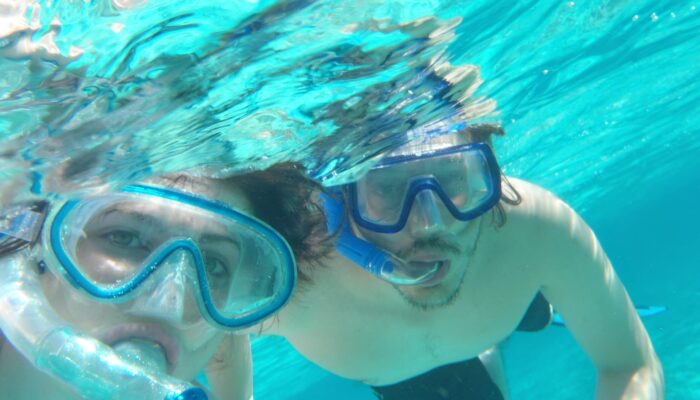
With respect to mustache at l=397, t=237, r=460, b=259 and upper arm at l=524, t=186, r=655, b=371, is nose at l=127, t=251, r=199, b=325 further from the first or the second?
upper arm at l=524, t=186, r=655, b=371

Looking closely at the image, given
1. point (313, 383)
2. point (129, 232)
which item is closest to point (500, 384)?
point (129, 232)

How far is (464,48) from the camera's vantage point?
5.67 meters

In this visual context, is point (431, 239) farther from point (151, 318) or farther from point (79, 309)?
point (79, 309)

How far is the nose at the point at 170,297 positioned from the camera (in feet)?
10.1

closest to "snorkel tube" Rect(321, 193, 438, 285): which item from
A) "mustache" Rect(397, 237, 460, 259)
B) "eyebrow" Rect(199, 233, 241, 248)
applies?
"mustache" Rect(397, 237, 460, 259)

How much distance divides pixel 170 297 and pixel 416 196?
2449mm

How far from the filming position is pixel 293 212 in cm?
501

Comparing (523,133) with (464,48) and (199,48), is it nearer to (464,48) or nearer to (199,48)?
(464,48)

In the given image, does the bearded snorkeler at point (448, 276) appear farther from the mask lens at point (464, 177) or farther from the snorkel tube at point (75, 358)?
the snorkel tube at point (75, 358)

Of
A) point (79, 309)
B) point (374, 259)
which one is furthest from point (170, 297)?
point (374, 259)

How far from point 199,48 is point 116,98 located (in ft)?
2.63

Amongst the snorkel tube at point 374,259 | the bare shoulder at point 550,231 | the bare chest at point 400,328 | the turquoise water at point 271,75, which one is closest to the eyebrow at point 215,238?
the turquoise water at point 271,75

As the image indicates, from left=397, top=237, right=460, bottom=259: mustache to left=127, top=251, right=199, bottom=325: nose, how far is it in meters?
2.15

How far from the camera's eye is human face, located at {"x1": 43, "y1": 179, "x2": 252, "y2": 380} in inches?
117
